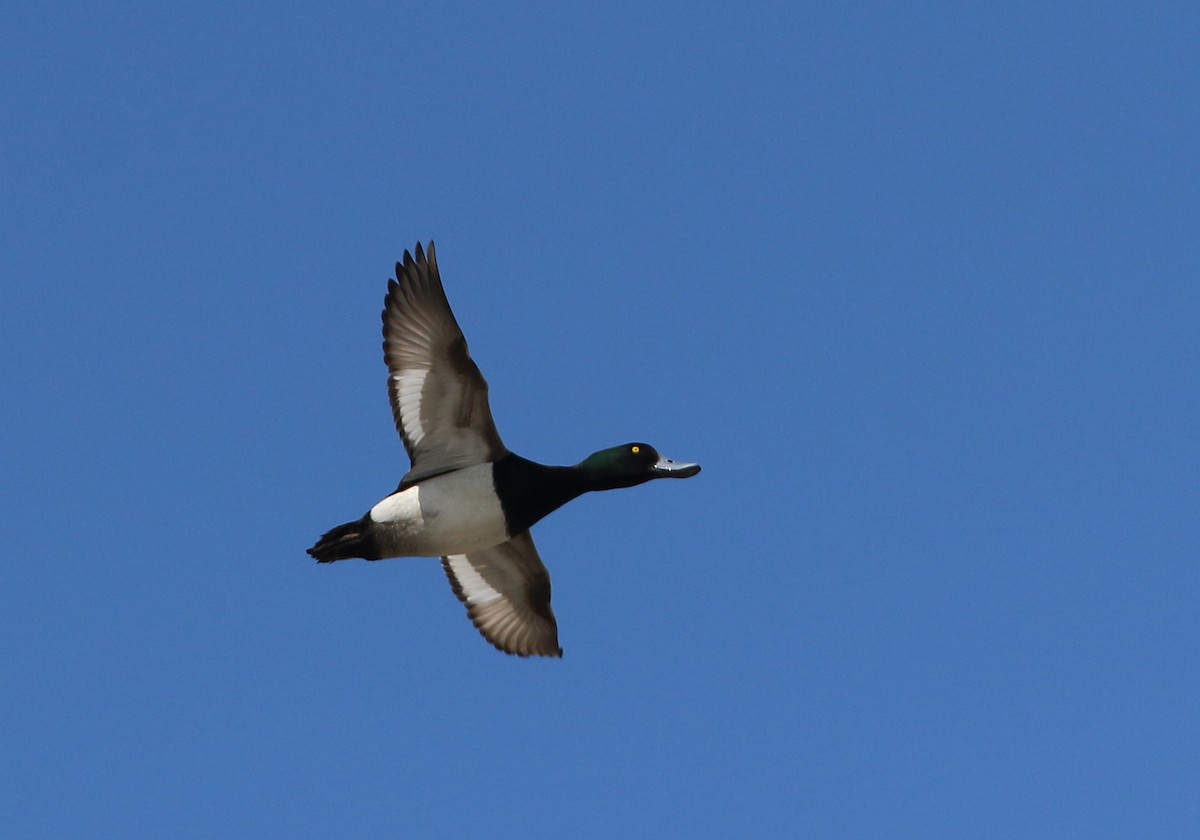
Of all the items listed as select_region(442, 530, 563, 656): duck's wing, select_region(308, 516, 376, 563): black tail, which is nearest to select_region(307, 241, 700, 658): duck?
select_region(308, 516, 376, 563): black tail

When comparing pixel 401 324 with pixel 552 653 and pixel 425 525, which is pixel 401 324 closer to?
pixel 425 525

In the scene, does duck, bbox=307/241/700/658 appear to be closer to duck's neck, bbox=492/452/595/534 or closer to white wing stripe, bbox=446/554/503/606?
duck's neck, bbox=492/452/595/534

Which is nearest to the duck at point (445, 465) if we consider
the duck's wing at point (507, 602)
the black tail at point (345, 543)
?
the black tail at point (345, 543)

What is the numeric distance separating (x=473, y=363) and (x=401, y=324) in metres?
0.74

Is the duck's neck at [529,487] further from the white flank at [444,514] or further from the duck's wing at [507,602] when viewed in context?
the duck's wing at [507,602]

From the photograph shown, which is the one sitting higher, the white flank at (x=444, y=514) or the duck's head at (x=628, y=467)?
the duck's head at (x=628, y=467)

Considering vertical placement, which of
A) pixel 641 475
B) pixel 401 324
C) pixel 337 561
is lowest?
pixel 337 561

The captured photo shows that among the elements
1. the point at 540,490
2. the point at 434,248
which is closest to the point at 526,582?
the point at 540,490

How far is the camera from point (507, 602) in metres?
16.2

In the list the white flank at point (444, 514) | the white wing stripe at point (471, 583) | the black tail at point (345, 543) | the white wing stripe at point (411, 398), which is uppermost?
the white wing stripe at point (411, 398)

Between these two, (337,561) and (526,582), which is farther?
(526,582)

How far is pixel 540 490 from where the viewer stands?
13820mm

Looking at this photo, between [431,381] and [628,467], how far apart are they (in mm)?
1794

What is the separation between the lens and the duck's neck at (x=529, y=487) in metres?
13.8
